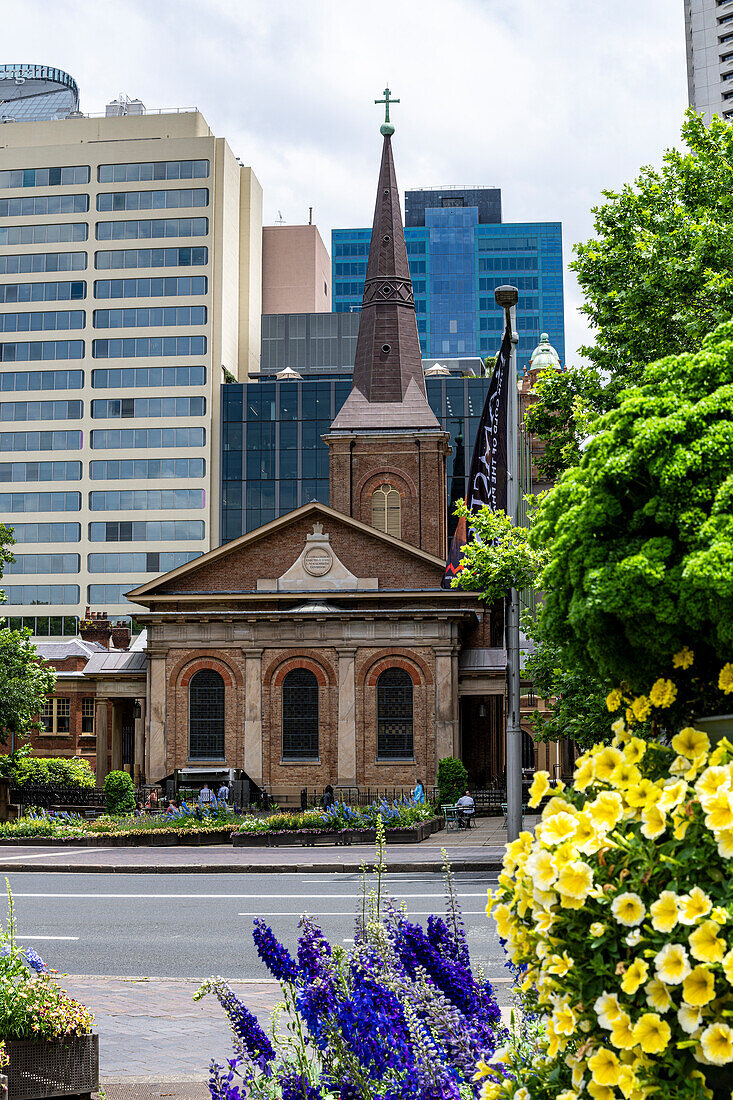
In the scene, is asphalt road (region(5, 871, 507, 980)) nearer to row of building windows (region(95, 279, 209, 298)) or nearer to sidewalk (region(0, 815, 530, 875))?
sidewalk (region(0, 815, 530, 875))

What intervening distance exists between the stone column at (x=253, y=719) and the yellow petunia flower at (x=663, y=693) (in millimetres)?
36775

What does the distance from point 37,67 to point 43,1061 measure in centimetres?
12129

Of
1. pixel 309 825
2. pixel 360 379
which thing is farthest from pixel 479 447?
pixel 360 379

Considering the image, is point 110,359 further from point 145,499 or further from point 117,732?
point 117,732

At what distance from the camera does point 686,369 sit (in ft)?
16.6

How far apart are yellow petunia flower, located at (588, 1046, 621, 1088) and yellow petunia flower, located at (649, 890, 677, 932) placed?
40 cm

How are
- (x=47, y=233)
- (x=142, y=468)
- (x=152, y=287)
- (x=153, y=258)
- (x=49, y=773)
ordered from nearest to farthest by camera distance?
1. (x=49, y=773)
2. (x=142, y=468)
3. (x=152, y=287)
4. (x=153, y=258)
5. (x=47, y=233)

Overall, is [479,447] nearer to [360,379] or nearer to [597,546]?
[597,546]

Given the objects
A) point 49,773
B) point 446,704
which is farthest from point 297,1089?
point 49,773

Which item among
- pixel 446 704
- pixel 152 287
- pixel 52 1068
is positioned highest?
pixel 152 287

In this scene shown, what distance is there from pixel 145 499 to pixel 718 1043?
82.9m

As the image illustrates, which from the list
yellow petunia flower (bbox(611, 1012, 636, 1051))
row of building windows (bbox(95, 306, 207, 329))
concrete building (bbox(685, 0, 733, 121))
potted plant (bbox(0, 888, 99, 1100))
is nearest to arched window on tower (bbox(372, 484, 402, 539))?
row of building windows (bbox(95, 306, 207, 329))

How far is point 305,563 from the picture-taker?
138 feet

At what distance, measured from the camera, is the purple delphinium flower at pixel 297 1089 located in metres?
4.25
